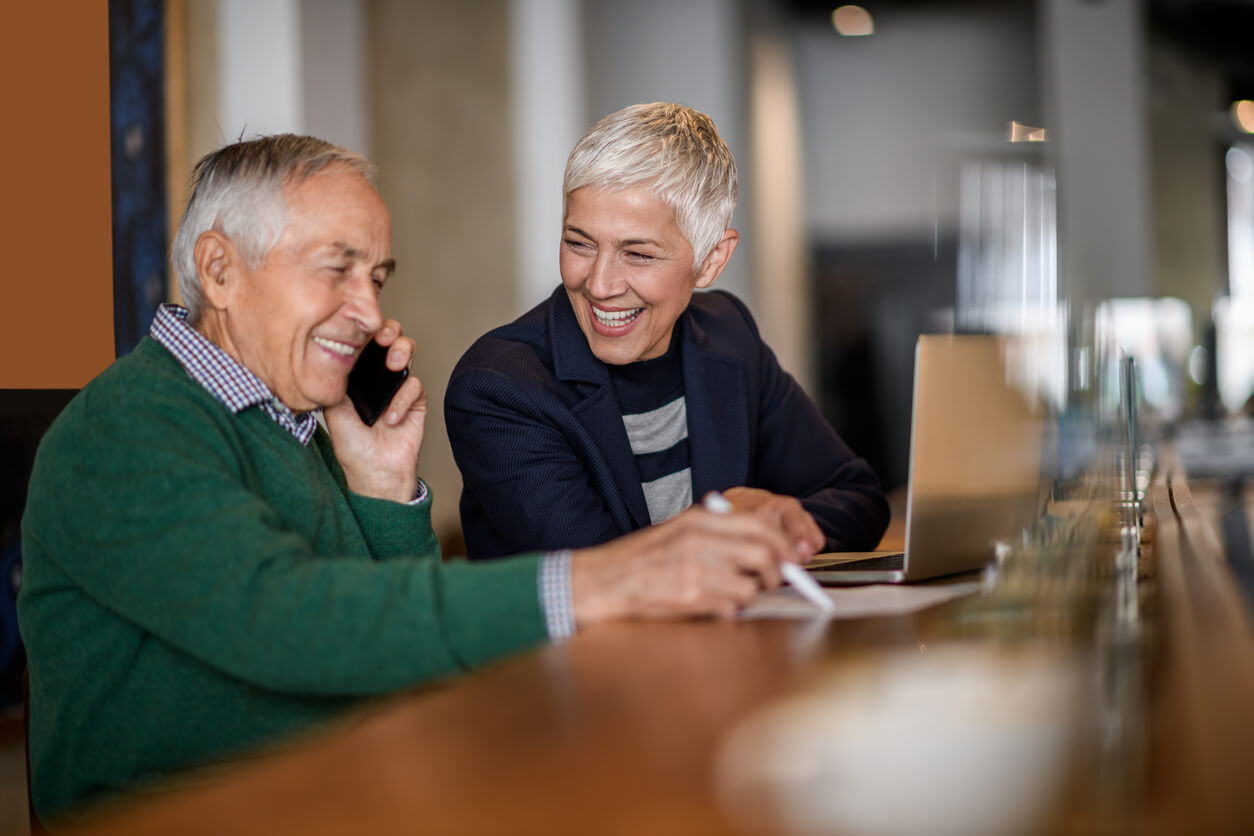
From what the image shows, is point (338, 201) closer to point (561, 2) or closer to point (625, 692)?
point (625, 692)

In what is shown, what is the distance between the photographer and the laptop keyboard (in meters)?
1.42

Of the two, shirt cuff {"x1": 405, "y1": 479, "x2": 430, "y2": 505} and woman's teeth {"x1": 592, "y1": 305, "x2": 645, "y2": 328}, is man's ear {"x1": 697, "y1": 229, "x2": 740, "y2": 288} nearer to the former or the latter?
woman's teeth {"x1": 592, "y1": 305, "x2": 645, "y2": 328}

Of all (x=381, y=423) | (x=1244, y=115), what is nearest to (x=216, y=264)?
(x=381, y=423)

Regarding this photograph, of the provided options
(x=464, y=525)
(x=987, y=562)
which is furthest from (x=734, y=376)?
(x=987, y=562)

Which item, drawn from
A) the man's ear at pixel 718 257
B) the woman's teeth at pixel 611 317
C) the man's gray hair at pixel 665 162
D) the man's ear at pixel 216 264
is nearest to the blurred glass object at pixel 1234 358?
the man's ear at pixel 718 257

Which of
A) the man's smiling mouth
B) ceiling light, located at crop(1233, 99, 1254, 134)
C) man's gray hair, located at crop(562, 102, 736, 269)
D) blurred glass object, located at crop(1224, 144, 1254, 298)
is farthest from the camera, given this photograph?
ceiling light, located at crop(1233, 99, 1254, 134)

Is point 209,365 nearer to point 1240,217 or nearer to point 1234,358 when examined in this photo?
point 1234,358

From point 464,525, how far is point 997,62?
6.70 m

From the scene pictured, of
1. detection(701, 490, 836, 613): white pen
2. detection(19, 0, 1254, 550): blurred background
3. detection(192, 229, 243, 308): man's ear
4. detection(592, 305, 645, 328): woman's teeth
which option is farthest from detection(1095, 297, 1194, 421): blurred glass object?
detection(192, 229, 243, 308): man's ear

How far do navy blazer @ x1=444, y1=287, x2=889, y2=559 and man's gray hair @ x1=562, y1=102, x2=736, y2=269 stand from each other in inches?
8.3

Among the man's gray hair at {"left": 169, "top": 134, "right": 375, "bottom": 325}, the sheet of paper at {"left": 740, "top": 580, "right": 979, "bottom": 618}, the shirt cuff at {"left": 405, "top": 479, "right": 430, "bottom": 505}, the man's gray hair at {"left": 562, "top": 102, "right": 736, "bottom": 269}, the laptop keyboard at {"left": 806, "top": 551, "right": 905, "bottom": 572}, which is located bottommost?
the laptop keyboard at {"left": 806, "top": 551, "right": 905, "bottom": 572}

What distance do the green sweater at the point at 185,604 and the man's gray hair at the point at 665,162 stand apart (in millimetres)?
745

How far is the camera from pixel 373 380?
1.66m

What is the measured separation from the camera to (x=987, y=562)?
4.35 ft
